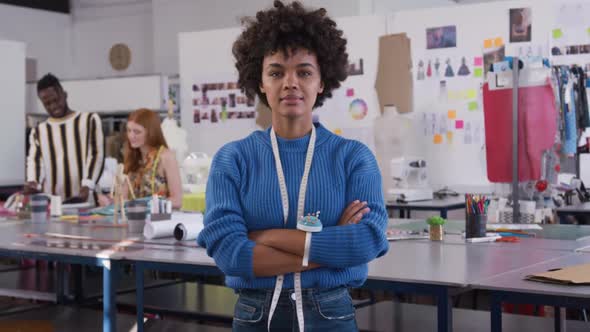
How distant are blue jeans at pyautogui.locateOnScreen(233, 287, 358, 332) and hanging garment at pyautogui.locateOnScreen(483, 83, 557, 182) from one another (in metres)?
3.86

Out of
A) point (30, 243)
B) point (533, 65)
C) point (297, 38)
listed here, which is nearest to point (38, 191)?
point (30, 243)

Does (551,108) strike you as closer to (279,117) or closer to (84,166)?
(84,166)

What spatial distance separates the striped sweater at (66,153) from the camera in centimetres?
557

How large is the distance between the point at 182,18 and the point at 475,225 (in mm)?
9272

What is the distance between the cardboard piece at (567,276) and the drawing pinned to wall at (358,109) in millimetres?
5157

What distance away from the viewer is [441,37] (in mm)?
7117

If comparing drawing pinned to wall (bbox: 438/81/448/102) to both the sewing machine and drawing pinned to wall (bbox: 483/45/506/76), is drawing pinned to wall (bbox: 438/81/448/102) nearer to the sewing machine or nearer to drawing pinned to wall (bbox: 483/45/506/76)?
drawing pinned to wall (bbox: 483/45/506/76)

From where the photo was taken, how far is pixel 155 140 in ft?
15.5

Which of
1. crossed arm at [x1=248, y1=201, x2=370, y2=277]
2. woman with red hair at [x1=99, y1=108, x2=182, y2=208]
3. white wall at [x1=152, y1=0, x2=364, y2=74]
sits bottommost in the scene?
crossed arm at [x1=248, y1=201, x2=370, y2=277]

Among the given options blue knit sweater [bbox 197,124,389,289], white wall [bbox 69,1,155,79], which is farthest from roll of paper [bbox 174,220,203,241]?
white wall [bbox 69,1,155,79]

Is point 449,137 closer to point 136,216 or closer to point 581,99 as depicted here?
point 581,99

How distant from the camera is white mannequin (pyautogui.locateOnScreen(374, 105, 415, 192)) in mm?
7105

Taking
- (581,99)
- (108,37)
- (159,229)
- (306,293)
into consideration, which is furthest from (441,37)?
(108,37)

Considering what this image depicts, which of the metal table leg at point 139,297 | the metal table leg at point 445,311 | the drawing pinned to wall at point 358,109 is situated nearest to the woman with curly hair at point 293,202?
the metal table leg at point 445,311
